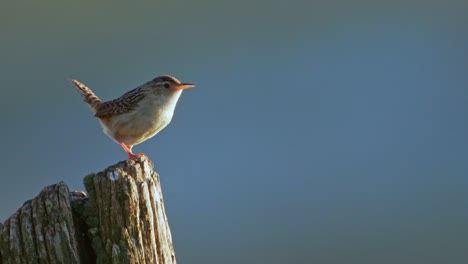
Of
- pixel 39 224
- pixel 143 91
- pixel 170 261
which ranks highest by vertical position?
pixel 143 91

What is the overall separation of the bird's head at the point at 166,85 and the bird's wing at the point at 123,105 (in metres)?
0.17

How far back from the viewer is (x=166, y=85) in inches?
269

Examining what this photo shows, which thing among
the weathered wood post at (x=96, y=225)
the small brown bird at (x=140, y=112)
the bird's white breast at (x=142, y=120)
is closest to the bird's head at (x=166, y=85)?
the small brown bird at (x=140, y=112)

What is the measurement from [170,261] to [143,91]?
357cm

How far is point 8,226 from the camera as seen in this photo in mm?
3066

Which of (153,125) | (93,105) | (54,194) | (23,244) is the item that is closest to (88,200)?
(54,194)

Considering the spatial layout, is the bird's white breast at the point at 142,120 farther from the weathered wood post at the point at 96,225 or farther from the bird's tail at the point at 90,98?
the weathered wood post at the point at 96,225

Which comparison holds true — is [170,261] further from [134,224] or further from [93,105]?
[93,105]

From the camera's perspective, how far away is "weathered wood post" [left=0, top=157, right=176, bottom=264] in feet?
10.0

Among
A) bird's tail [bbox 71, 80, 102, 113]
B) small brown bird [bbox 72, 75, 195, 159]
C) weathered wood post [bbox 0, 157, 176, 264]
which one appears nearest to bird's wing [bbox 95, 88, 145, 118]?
small brown bird [bbox 72, 75, 195, 159]

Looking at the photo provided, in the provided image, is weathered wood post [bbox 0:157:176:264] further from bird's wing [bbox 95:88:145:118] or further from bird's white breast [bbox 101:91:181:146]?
bird's wing [bbox 95:88:145:118]

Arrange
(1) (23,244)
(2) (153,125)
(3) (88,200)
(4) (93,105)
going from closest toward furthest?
1. (1) (23,244)
2. (3) (88,200)
3. (2) (153,125)
4. (4) (93,105)

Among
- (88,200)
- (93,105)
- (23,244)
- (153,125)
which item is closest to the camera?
(23,244)

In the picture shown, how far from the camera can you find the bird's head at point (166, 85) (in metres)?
6.76
